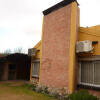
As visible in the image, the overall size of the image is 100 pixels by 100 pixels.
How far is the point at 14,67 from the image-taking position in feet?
52.2

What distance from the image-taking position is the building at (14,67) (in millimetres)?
14258

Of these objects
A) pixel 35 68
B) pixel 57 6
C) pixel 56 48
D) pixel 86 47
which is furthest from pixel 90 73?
pixel 35 68

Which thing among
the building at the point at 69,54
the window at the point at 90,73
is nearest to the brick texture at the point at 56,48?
the building at the point at 69,54

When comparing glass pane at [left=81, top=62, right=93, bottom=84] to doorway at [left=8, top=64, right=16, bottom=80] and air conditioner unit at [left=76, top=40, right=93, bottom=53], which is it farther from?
doorway at [left=8, top=64, right=16, bottom=80]

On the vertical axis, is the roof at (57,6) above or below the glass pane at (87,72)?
above

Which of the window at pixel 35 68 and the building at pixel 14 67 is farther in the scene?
the building at pixel 14 67

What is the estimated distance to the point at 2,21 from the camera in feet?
42.9

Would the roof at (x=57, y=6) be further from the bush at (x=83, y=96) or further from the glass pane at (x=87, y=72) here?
the bush at (x=83, y=96)

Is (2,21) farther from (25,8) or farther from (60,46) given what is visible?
(60,46)

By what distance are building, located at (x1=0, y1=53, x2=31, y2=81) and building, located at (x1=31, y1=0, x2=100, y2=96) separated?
5319mm

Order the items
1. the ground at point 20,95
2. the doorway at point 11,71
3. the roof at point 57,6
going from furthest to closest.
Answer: the doorway at point 11,71, the roof at point 57,6, the ground at point 20,95

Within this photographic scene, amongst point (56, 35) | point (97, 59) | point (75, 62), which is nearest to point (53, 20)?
point (56, 35)

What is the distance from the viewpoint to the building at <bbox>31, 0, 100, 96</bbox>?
23.1ft

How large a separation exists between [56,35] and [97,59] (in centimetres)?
322
